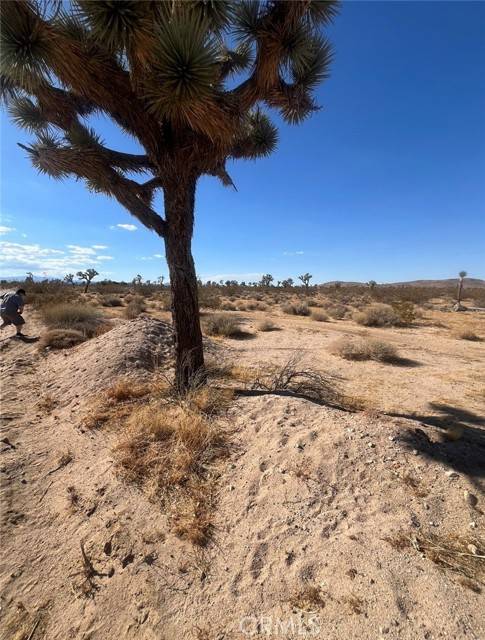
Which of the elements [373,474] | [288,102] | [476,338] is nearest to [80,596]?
[373,474]

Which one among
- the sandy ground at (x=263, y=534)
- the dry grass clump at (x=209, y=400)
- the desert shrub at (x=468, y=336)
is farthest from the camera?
the desert shrub at (x=468, y=336)

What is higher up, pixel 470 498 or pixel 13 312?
pixel 13 312

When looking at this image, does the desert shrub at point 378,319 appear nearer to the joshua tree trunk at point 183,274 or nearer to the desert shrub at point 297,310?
the desert shrub at point 297,310

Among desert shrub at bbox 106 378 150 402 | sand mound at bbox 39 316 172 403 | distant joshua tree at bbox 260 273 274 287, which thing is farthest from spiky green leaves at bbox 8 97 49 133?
distant joshua tree at bbox 260 273 274 287

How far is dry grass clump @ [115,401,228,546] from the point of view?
98.2 inches

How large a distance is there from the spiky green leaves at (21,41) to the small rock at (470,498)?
604 cm

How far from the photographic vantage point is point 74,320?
9.44 metres

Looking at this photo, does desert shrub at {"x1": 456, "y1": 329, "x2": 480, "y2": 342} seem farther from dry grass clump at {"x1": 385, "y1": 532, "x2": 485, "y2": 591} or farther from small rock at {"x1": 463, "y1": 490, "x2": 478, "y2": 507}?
dry grass clump at {"x1": 385, "y1": 532, "x2": 485, "y2": 591}

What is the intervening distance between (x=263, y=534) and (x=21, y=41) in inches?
214

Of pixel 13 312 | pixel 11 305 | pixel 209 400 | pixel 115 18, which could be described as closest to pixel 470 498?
pixel 209 400

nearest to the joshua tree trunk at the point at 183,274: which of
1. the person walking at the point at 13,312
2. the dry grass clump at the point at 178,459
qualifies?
the dry grass clump at the point at 178,459

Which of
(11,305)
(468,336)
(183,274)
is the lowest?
(468,336)

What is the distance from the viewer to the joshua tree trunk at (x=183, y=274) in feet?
14.3

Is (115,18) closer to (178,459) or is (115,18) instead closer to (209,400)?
(209,400)
